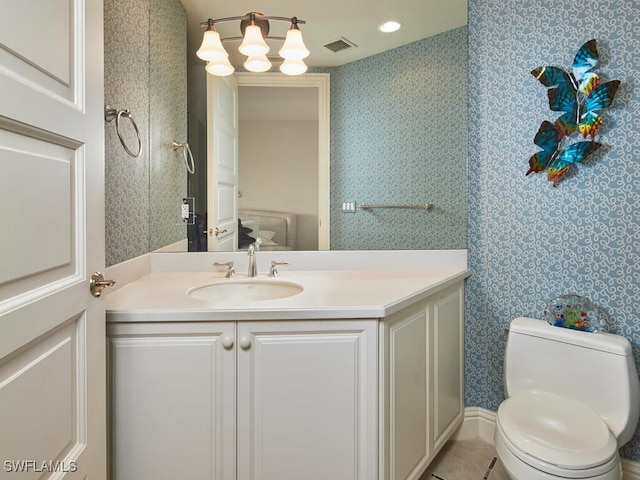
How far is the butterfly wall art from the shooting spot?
1.58 metres

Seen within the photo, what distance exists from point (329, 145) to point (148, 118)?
2.79 ft

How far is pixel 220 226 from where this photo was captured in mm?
1889

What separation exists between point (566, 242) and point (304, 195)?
120 centimetres

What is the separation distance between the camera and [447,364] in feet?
5.82

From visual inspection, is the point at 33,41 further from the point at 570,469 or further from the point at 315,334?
the point at 570,469

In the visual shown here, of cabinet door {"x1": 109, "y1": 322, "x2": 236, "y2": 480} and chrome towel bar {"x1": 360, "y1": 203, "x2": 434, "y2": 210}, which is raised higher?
chrome towel bar {"x1": 360, "y1": 203, "x2": 434, "y2": 210}

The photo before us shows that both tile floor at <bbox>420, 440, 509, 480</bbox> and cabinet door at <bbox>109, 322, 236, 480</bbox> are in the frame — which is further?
tile floor at <bbox>420, 440, 509, 480</bbox>

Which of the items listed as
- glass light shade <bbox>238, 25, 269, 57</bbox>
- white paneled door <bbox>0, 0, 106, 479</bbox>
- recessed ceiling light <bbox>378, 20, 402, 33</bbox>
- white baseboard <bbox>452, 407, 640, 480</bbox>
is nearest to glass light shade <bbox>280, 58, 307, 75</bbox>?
glass light shade <bbox>238, 25, 269, 57</bbox>

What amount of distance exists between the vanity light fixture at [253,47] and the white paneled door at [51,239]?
84cm

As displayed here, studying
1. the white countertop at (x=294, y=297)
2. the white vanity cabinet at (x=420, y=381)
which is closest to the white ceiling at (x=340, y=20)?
the white countertop at (x=294, y=297)

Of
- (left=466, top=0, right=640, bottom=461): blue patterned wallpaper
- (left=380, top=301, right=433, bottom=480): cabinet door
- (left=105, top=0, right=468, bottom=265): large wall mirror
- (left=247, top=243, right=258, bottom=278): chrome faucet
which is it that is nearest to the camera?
(left=380, top=301, right=433, bottom=480): cabinet door

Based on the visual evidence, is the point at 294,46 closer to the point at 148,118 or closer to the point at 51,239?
the point at 148,118

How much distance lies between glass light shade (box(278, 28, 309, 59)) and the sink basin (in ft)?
3.48

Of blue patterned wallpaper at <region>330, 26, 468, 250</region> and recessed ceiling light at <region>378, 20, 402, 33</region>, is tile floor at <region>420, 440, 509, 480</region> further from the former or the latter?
recessed ceiling light at <region>378, 20, 402, 33</region>
